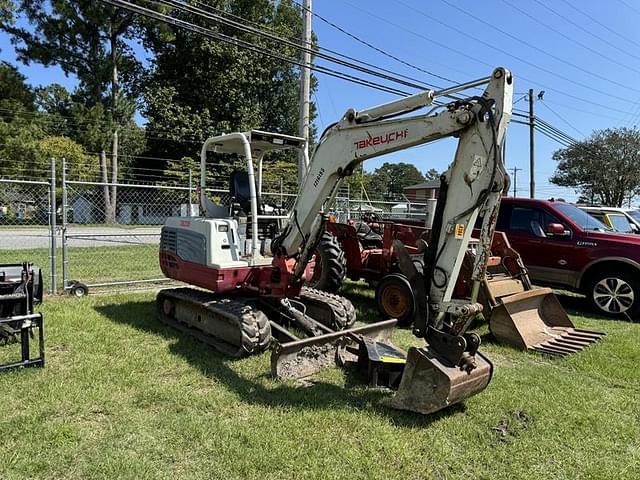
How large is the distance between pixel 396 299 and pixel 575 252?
347 cm

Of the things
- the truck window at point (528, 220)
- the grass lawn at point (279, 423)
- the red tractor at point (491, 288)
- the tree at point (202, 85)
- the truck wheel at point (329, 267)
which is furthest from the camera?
the tree at point (202, 85)

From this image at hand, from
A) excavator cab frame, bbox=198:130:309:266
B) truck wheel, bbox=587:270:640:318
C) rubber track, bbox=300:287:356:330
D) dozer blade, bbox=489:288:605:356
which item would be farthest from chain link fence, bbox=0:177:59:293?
truck wheel, bbox=587:270:640:318

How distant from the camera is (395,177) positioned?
330 feet

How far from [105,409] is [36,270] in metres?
3.69

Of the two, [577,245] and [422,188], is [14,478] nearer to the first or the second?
[577,245]

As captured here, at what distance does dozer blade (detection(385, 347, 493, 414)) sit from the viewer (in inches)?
151

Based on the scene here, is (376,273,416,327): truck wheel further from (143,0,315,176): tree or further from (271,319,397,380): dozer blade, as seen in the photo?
(143,0,315,176): tree

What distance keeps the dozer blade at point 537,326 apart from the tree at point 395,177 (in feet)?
243

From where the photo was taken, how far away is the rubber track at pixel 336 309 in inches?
238

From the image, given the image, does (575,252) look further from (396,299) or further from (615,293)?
(396,299)

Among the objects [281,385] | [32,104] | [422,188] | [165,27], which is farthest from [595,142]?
[281,385]

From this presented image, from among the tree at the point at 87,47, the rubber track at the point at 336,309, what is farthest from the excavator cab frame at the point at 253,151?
the tree at the point at 87,47

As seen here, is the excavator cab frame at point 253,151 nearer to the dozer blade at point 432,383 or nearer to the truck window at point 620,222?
the dozer blade at point 432,383

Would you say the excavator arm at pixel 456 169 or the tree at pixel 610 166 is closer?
the excavator arm at pixel 456 169
